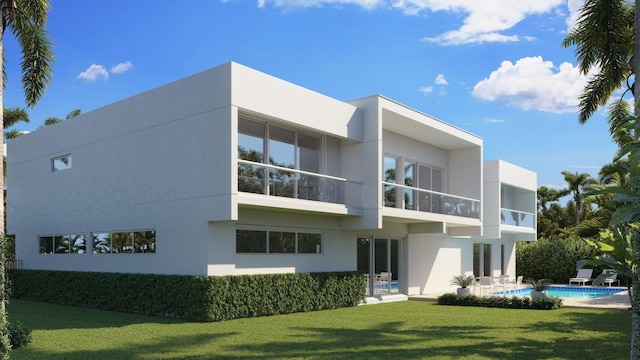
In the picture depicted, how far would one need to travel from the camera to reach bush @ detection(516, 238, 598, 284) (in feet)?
111

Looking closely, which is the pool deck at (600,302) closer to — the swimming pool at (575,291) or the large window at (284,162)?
the swimming pool at (575,291)

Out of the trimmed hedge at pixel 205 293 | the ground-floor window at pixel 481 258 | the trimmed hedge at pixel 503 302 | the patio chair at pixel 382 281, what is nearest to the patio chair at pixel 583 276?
the ground-floor window at pixel 481 258

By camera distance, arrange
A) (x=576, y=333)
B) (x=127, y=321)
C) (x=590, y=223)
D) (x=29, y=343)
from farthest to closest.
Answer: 1. (x=590, y=223)
2. (x=127, y=321)
3. (x=576, y=333)
4. (x=29, y=343)

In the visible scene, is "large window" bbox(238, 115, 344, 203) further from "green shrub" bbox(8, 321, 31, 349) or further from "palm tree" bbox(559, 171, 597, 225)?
"palm tree" bbox(559, 171, 597, 225)

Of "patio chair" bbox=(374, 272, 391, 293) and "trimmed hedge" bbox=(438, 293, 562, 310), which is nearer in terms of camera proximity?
"trimmed hedge" bbox=(438, 293, 562, 310)

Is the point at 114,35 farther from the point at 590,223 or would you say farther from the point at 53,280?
the point at 590,223

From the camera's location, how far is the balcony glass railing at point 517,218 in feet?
100

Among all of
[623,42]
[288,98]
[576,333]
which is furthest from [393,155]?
[576,333]

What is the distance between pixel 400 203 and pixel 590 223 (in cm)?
1480

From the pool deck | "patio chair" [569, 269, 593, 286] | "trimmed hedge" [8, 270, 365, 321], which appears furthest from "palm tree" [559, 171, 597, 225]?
"trimmed hedge" [8, 270, 365, 321]

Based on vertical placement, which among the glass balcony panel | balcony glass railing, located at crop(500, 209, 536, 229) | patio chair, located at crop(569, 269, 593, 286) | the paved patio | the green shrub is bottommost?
patio chair, located at crop(569, 269, 593, 286)

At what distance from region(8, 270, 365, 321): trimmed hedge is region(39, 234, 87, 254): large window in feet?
Result: 3.07

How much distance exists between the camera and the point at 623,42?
16375 millimetres

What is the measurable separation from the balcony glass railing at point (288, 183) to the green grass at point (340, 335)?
3.56m
